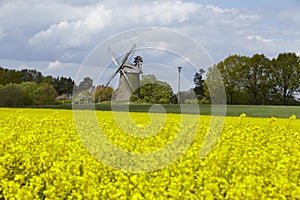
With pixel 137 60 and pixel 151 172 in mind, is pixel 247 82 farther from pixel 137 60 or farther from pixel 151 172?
pixel 151 172

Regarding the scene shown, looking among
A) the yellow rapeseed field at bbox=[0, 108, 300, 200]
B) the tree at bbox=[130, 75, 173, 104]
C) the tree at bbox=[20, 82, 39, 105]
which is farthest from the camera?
the tree at bbox=[20, 82, 39, 105]

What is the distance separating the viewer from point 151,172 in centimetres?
671

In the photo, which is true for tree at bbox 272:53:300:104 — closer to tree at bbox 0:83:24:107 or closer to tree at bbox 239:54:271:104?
tree at bbox 239:54:271:104

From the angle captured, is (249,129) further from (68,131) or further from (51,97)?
(51,97)

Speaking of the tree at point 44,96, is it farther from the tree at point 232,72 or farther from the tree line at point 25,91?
the tree at point 232,72

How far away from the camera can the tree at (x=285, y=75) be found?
2052 inches

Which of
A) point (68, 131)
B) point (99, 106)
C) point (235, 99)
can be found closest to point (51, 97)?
point (99, 106)

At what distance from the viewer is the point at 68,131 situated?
10.7m

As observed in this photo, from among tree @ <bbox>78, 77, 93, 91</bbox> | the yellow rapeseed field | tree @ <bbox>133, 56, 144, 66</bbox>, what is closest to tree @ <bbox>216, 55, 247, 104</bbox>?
tree @ <bbox>133, 56, 144, 66</bbox>

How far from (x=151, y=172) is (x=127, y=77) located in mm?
28936

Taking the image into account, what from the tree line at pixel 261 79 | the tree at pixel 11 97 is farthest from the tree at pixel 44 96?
the tree line at pixel 261 79

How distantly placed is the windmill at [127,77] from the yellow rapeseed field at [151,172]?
2469 centimetres

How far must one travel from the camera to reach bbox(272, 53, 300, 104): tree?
52125mm

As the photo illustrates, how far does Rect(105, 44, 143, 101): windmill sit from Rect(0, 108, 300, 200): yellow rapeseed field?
24692 millimetres
